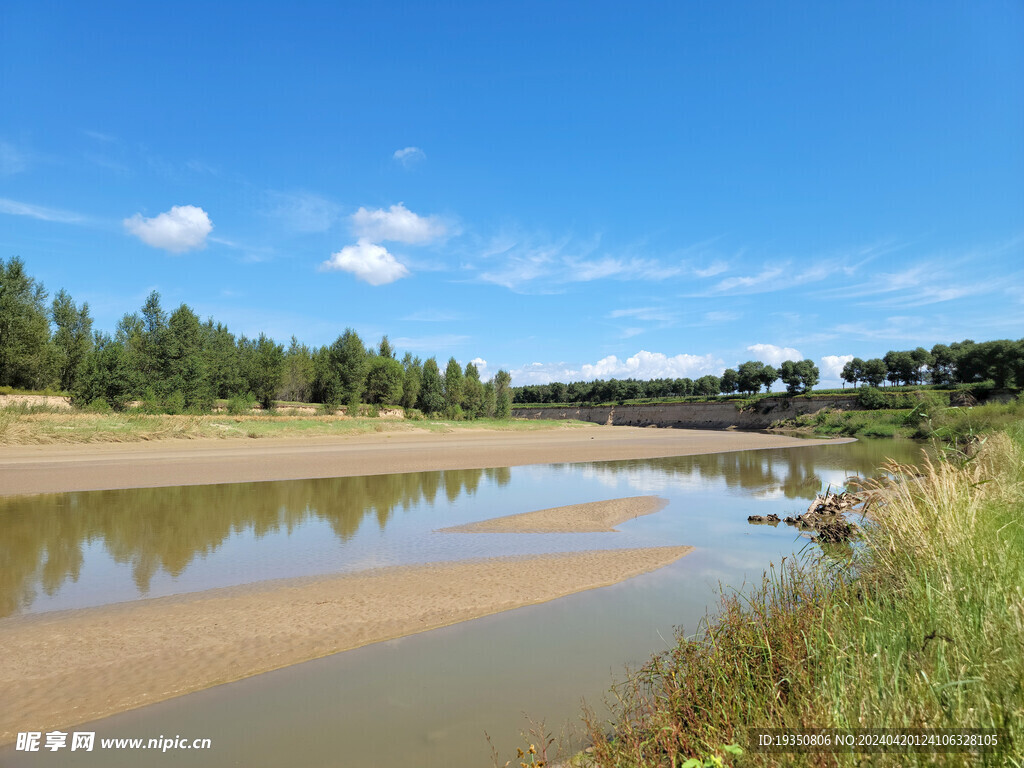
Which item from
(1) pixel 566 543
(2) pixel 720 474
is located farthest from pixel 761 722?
(2) pixel 720 474

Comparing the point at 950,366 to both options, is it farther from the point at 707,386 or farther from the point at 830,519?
the point at 830,519

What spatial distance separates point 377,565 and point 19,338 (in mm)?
51719

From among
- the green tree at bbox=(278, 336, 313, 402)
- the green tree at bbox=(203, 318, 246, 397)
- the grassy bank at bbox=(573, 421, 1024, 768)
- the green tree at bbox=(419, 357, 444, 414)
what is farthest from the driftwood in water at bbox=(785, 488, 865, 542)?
the green tree at bbox=(419, 357, 444, 414)

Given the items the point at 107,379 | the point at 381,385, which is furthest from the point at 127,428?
the point at 381,385

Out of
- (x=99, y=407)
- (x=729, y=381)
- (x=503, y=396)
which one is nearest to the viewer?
(x=99, y=407)

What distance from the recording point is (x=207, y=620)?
723 cm

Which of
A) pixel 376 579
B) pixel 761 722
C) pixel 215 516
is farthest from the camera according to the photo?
pixel 215 516

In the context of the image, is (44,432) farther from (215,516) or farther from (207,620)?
(207,620)

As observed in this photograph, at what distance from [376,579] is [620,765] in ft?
21.3

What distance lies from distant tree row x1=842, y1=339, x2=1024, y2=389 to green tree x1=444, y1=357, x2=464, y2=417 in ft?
253

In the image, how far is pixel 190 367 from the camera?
5091 cm

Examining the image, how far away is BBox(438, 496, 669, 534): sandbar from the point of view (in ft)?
43.9

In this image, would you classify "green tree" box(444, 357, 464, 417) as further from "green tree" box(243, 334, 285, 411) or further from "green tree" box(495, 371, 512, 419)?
"green tree" box(243, 334, 285, 411)

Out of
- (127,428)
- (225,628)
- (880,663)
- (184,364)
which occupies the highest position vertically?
(184,364)
